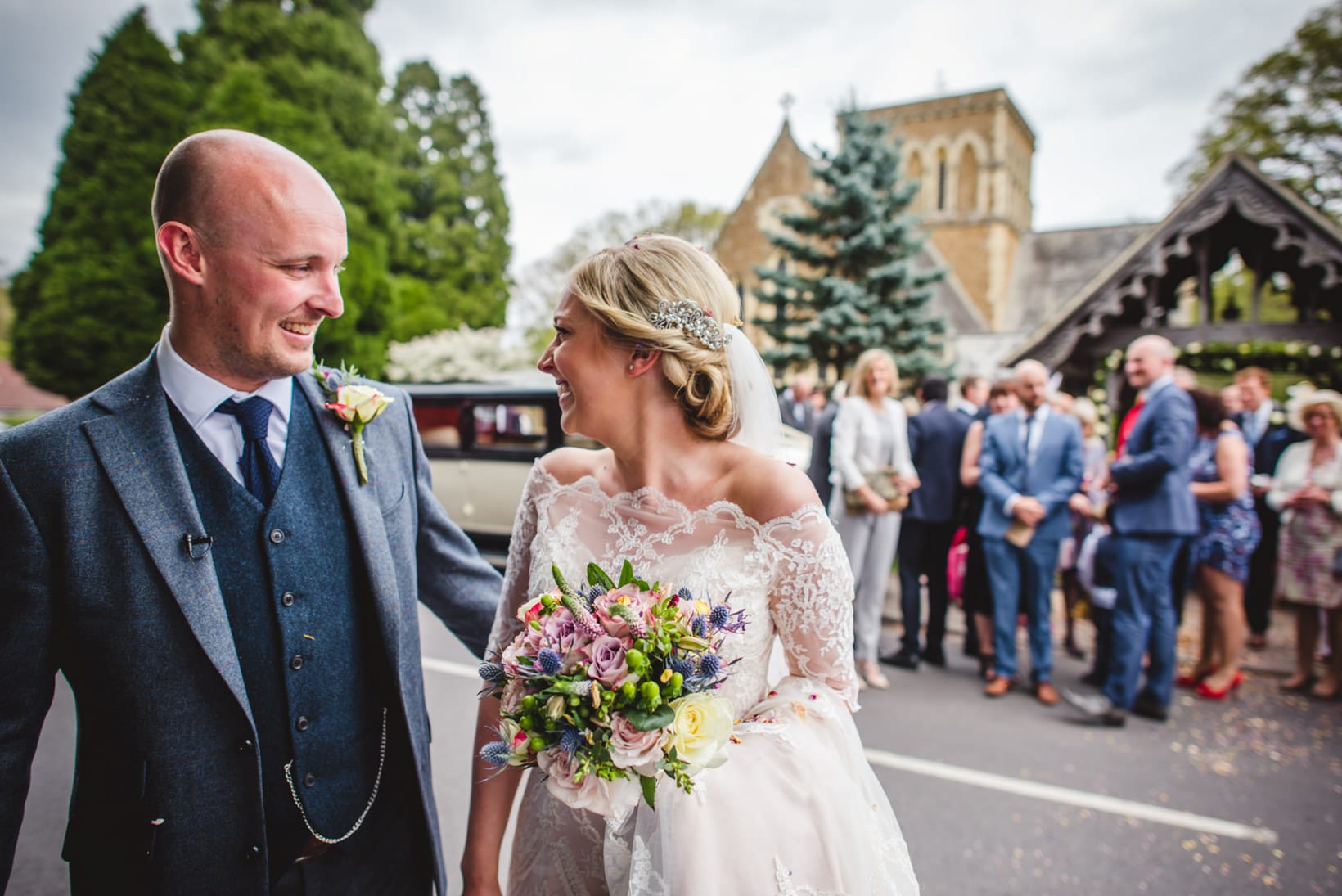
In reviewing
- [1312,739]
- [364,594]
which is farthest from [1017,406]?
[364,594]

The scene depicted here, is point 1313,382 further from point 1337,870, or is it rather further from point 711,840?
point 711,840

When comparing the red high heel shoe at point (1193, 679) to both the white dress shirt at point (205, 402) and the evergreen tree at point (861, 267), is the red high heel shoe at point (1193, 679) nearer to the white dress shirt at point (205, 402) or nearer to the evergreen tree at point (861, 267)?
the white dress shirt at point (205, 402)

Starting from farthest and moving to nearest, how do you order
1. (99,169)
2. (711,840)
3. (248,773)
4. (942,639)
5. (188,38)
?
1. (188,38)
2. (99,169)
3. (942,639)
4. (248,773)
5. (711,840)

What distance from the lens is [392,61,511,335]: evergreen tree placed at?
27359 mm

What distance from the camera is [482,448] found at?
306 inches

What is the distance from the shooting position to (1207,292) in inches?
327

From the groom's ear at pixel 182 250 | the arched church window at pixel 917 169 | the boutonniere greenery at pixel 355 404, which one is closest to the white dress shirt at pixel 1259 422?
the boutonniere greenery at pixel 355 404

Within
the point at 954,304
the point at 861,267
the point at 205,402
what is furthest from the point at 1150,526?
the point at 954,304

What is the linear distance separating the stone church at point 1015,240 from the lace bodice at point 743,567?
8159 millimetres

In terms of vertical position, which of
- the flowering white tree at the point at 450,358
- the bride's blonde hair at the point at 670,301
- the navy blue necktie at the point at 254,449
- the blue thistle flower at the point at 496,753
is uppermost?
the flowering white tree at the point at 450,358

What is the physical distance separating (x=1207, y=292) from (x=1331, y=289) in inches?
47.8

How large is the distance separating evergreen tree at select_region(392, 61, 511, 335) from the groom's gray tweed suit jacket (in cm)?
2422

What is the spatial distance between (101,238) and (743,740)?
67.1 ft

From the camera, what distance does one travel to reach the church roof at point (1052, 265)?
30.6m
